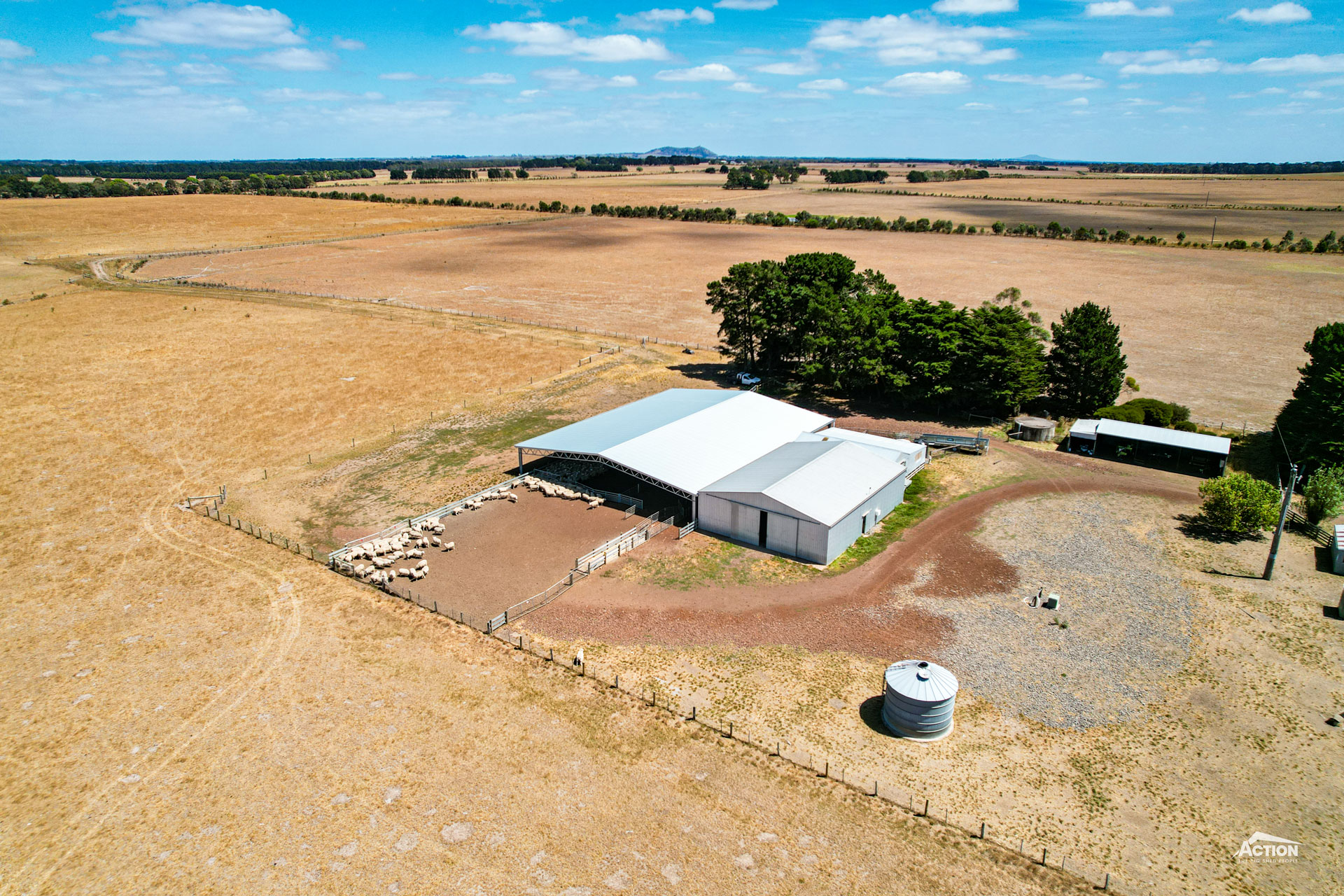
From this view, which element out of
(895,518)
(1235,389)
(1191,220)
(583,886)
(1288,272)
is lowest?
(583,886)

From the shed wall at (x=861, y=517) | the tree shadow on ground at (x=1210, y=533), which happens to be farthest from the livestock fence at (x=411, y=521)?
the tree shadow on ground at (x=1210, y=533)

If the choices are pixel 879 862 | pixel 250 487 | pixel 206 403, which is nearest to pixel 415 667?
pixel 879 862

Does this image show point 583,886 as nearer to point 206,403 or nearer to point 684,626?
point 684,626

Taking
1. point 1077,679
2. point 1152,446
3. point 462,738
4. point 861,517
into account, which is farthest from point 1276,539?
point 462,738

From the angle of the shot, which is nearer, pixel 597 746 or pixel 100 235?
pixel 597 746

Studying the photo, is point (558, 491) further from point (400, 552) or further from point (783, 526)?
point (783, 526)

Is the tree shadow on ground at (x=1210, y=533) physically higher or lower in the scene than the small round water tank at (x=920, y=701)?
higher

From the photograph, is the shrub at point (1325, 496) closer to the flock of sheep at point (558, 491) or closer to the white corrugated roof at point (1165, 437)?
the white corrugated roof at point (1165, 437)
